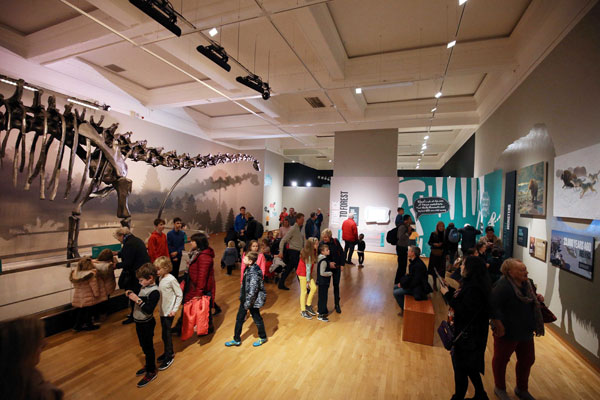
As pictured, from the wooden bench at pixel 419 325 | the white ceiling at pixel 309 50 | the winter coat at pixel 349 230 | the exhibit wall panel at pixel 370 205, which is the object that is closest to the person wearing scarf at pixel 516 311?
the wooden bench at pixel 419 325

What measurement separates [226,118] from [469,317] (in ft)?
39.6

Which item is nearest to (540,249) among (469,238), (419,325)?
(469,238)

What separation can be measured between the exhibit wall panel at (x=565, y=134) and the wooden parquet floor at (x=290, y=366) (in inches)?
22.5

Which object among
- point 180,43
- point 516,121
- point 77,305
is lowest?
point 77,305

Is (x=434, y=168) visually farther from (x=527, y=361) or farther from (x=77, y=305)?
(x=77, y=305)

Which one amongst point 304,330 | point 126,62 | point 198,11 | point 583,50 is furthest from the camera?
point 126,62

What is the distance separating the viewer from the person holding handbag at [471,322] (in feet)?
7.76

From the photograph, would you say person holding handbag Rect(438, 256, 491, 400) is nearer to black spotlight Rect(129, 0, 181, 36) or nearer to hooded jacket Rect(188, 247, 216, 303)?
hooded jacket Rect(188, 247, 216, 303)

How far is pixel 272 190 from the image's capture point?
51.2 feet

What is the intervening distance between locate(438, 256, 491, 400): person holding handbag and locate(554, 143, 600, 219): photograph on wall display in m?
2.24

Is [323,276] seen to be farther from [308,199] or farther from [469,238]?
[308,199]

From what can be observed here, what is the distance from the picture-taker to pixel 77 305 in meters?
3.76

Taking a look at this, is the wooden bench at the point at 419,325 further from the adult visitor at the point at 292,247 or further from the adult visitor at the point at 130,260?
the adult visitor at the point at 130,260

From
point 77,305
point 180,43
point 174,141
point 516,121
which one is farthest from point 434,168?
point 77,305
